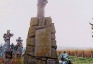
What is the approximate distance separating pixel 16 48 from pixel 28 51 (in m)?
2.07

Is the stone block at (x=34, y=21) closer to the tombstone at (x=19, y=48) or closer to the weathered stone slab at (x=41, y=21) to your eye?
the weathered stone slab at (x=41, y=21)

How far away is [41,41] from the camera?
1509 centimetres

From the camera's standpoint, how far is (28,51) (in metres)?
15.5

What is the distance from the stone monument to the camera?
15055mm

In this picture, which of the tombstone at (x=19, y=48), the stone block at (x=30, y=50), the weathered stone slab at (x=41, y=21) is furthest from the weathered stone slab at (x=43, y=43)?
the tombstone at (x=19, y=48)

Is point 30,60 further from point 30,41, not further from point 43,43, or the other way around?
point 43,43

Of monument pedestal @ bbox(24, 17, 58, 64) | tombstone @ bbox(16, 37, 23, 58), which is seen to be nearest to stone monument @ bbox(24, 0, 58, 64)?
monument pedestal @ bbox(24, 17, 58, 64)

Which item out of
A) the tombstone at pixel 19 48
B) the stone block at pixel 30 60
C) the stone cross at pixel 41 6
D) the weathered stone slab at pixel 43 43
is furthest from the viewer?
the tombstone at pixel 19 48

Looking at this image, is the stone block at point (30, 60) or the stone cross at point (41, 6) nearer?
the stone block at point (30, 60)

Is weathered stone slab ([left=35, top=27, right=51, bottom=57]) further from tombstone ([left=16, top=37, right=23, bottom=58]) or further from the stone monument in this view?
tombstone ([left=16, top=37, right=23, bottom=58])

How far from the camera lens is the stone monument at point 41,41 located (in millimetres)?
15055

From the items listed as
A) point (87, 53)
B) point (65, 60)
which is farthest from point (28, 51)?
point (87, 53)

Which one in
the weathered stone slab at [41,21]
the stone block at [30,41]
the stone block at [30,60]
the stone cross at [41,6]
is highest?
the stone cross at [41,6]

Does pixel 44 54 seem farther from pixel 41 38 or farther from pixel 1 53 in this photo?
pixel 1 53
